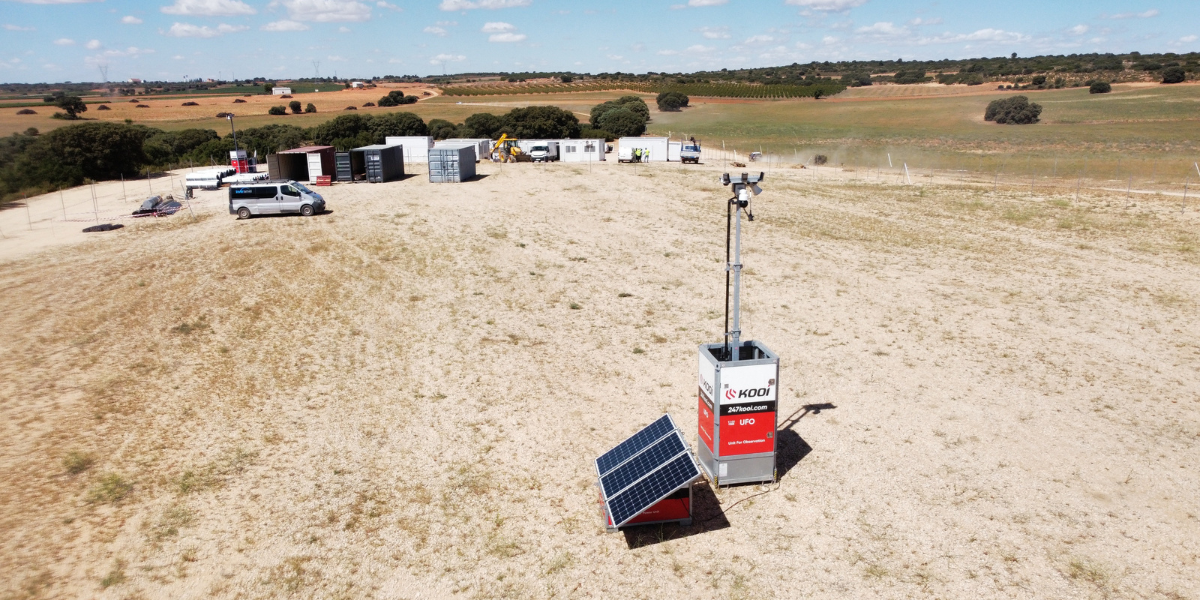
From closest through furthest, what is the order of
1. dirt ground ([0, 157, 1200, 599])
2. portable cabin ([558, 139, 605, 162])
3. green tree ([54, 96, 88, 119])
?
dirt ground ([0, 157, 1200, 599]) → portable cabin ([558, 139, 605, 162]) → green tree ([54, 96, 88, 119])

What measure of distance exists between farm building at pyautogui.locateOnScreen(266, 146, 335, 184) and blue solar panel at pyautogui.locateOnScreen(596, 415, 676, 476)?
128 ft

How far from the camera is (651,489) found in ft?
35.2

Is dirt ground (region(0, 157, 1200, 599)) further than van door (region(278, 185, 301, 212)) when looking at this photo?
No

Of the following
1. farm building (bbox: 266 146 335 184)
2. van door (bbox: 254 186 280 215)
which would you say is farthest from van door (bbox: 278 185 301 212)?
farm building (bbox: 266 146 335 184)

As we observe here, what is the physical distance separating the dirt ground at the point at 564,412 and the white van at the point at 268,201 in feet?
10.0

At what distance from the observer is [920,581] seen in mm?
9961

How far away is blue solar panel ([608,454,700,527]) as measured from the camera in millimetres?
10422

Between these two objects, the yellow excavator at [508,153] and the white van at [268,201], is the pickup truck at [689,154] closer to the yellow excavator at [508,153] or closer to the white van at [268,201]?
the yellow excavator at [508,153]

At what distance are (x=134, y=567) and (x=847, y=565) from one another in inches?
422

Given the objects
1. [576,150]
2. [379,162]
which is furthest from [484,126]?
[379,162]

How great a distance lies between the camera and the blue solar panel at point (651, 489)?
410 inches

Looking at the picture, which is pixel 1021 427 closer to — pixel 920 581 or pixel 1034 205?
pixel 920 581

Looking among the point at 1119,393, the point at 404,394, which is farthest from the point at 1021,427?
the point at 404,394

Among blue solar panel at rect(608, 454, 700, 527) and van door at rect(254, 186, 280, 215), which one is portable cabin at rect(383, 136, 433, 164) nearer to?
van door at rect(254, 186, 280, 215)
